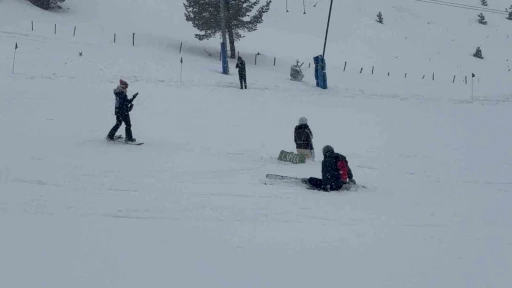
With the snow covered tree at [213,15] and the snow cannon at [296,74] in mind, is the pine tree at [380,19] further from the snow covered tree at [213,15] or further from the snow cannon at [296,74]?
the snow cannon at [296,74]

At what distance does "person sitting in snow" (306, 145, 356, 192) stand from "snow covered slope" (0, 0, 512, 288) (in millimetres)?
407

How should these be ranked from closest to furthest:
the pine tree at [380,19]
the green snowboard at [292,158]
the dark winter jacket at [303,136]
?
the green snowboard at [292,158], the dark winter jacket at [303,136], the pine tree at [380,19]

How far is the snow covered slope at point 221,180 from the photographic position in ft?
19.3

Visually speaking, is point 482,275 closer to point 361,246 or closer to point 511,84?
point 361,246

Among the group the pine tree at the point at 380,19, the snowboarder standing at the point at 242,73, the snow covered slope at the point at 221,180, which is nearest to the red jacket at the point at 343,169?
the snow covered slope at the point at 221,180

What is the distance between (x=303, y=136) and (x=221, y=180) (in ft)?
12.0

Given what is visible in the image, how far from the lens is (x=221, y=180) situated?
10.3 m

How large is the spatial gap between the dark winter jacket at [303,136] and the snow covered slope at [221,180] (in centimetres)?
66

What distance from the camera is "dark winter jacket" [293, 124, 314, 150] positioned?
43.4 feet

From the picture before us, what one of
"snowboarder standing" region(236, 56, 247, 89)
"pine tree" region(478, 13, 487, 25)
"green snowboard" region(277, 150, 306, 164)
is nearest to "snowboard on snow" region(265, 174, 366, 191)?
"green snowboard" region(277, 150, 306, 164)

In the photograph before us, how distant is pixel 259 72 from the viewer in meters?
30.9

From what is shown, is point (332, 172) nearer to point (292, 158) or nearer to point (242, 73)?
point (292, 158)

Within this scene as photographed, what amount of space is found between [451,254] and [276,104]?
1626cm

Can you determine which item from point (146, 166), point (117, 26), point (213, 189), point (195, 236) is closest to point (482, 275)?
point (195, 236)
